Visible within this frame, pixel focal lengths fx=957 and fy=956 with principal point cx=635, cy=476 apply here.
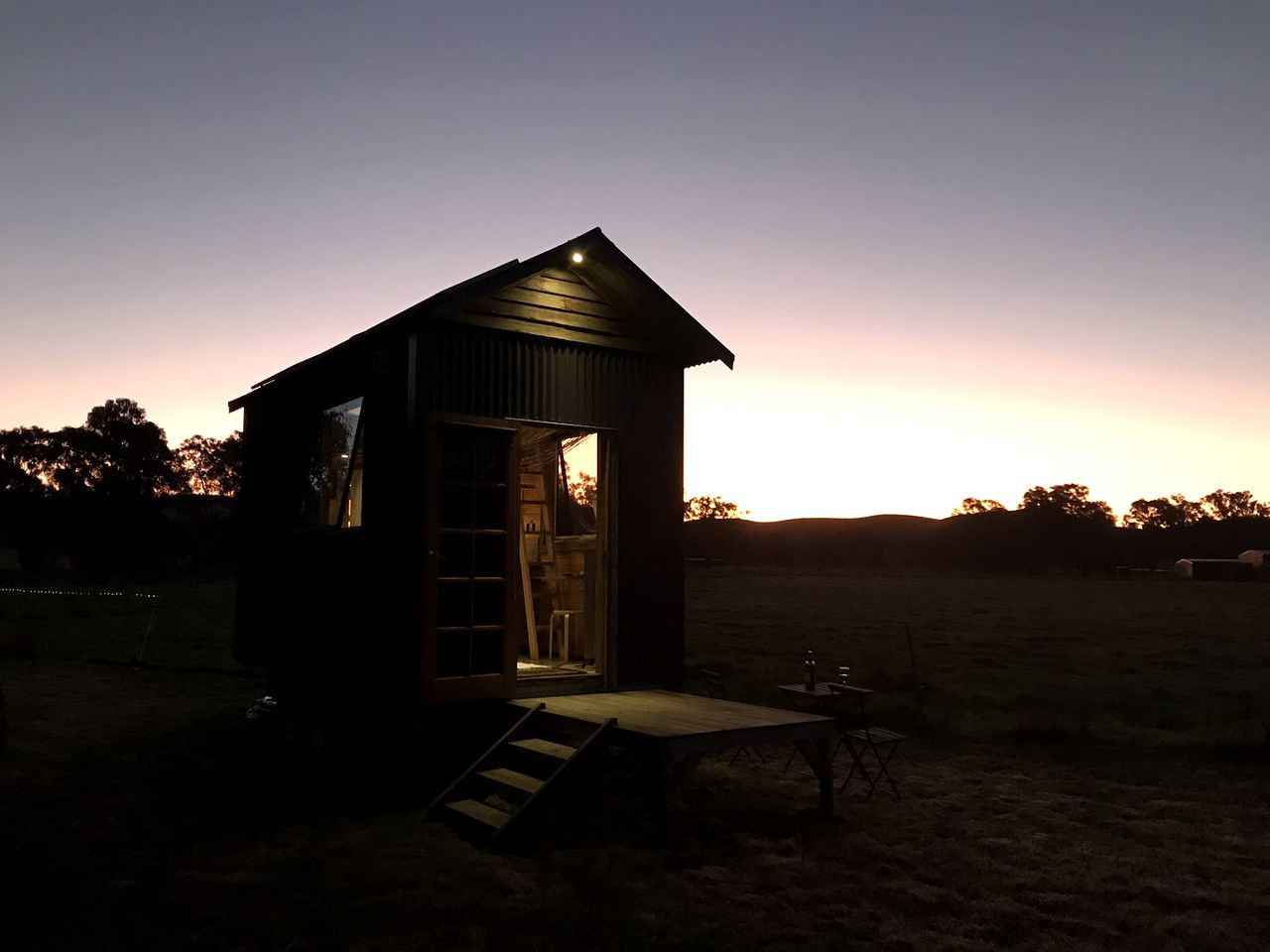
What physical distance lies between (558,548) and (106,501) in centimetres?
4464

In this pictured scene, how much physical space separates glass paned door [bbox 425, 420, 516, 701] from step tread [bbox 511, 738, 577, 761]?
0.71 meters

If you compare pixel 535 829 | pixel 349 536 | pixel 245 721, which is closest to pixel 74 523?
pixel 245 721

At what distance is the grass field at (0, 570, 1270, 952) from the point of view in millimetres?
4855

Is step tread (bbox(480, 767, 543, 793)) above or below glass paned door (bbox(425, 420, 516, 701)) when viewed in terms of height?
below

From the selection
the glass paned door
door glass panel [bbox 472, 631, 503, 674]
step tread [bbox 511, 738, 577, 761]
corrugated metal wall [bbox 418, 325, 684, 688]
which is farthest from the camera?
corrugated metal wall [bbox 418, 325, 684, 688]

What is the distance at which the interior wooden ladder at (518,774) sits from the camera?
249 inches

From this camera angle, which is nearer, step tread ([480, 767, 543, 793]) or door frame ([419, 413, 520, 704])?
step tread ([480, 767, 543, 793])

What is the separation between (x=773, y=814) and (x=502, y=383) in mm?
4070

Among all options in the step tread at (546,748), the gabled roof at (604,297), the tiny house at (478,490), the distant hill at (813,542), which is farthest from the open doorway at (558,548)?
the distant hill at (813,542)

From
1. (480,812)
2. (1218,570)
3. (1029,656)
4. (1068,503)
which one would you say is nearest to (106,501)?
(1029,656)

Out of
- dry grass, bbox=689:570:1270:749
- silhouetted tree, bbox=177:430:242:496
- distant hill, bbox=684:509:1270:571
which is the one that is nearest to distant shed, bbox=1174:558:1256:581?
distant hill, bbox=684:509:1270:571

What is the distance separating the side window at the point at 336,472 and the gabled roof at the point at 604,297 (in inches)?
25.4

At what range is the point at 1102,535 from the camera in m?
88.6

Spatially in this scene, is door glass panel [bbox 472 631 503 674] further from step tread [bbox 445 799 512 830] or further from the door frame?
step tread [bbox 445 799 512 830]
